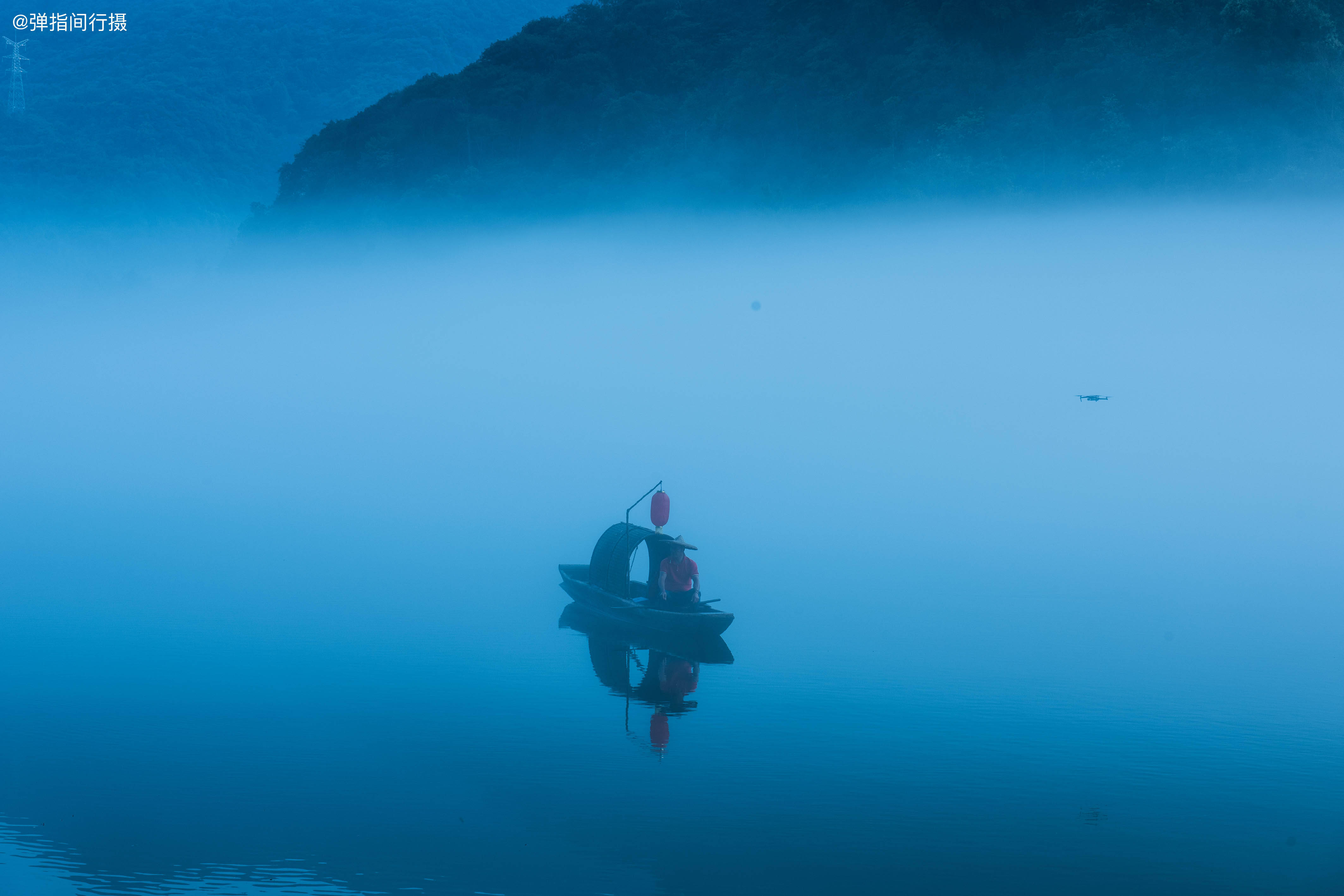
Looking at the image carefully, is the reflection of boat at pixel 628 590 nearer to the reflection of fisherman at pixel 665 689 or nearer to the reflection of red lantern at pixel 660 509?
the reflection of red lantern at pixel 660 509

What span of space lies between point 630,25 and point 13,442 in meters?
55.0

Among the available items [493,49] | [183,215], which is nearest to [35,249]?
[183,215]

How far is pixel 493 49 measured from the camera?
104125mm

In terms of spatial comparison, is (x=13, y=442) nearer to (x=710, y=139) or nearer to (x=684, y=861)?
(x=710, y=139)

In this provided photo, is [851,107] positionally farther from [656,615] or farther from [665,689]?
[665,689]

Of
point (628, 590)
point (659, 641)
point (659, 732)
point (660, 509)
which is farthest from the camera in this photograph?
point (660, 509)

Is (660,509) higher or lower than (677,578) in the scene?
higher

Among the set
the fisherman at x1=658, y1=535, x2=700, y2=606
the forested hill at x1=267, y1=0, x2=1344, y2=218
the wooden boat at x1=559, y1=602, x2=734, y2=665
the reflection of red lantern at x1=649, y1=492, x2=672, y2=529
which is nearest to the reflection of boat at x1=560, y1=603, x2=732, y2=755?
the wooden boat at x1=559, y1=602, x2=734, y2=665

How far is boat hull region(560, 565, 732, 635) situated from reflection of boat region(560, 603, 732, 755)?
164mm

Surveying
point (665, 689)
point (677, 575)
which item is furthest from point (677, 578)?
point (665, 689)

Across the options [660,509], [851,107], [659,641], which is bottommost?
[659,641]

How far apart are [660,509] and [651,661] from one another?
11.8 feet

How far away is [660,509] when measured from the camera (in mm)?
26375

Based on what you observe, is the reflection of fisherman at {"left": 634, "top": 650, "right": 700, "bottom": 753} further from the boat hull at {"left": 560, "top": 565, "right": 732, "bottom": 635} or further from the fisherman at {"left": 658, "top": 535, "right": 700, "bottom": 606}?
the fisherman at {"left": 658, "top": 535, "right": 700, "bottom": 606}
